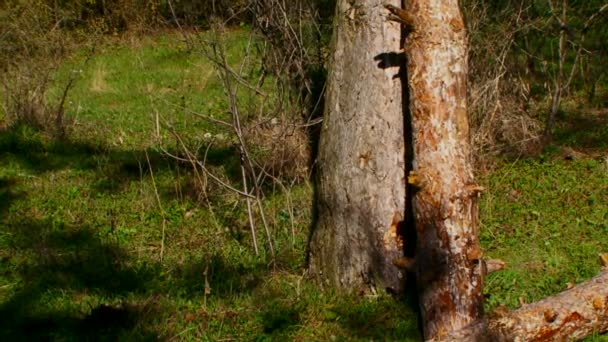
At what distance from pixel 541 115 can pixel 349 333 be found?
202 inches

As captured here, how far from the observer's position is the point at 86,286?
21.4ft

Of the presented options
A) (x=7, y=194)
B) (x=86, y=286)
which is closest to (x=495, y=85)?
(x=86, y=286)

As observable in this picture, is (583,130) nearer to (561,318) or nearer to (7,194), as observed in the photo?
(561,318)

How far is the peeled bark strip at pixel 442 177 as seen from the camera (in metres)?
5.48

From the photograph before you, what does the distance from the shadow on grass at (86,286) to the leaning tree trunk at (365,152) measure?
0.87 m

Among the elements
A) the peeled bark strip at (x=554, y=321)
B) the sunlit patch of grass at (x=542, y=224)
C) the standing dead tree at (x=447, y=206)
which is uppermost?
the standing dead tree at (x=447, y=206)

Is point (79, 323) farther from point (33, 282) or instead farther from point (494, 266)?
point (494, 266)

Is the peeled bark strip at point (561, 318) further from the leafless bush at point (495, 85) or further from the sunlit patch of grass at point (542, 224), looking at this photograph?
the leafless bush at point (495, 85)

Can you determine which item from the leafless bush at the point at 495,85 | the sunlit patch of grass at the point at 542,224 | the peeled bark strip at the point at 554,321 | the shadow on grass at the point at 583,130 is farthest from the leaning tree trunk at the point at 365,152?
the shadow on grass at the point at 583,130

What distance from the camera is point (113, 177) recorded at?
878 cm

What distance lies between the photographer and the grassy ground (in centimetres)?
594

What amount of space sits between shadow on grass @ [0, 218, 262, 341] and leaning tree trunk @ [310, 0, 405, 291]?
0.87m

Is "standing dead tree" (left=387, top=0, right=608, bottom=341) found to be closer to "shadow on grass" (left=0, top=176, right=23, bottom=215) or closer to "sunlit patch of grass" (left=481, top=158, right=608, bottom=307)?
"sunlit patch of grass" (left=481, top=158, right=608, bottom=307)

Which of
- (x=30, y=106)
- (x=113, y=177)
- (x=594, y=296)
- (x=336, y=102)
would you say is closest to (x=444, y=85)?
(x=336, y=102)
